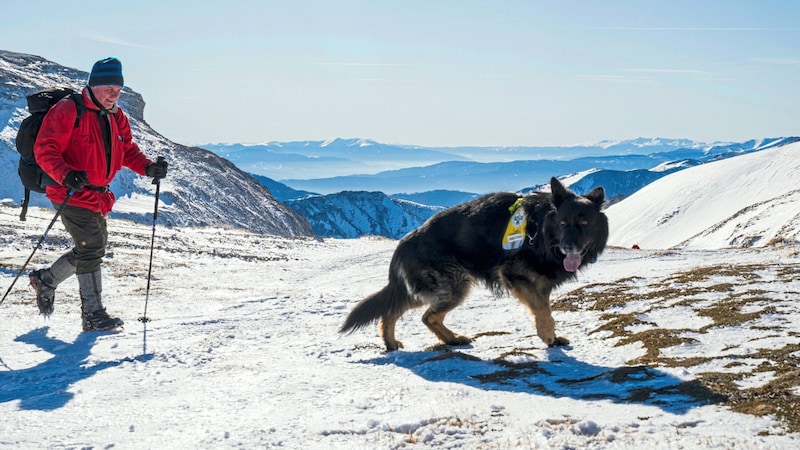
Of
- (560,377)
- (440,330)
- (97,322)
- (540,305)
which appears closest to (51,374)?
(97,322)

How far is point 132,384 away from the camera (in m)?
6.60

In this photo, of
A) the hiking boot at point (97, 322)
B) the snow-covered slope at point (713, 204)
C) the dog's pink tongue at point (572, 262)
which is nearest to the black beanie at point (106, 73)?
the hiking boot at point (97, 322)

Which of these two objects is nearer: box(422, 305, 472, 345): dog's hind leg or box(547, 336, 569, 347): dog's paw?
box(547, 336, 569, 347): dog's paw

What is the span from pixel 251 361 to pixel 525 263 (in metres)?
3.67

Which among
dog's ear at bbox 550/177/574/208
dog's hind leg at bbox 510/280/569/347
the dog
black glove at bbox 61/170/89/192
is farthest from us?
black glove at bbox 61/170/89/192

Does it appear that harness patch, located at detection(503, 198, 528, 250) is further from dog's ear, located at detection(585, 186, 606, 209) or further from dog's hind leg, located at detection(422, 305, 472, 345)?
dog's hind leg, located at detection(422, 305, 472, 345)

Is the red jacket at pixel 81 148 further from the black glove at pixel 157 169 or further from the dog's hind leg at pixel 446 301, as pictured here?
the dog's hind leg at pixel 446 301

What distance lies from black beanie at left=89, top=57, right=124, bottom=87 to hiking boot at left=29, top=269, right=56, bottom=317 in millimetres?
3197

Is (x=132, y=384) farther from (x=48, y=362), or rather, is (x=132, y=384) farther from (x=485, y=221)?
(x=485, y=221)

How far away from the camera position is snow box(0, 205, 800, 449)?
4570 mm

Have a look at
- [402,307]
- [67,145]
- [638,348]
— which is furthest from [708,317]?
[67,145]

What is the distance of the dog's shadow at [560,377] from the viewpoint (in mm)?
5031

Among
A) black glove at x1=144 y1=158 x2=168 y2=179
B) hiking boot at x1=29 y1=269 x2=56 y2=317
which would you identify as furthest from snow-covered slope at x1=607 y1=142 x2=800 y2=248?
hiking boot at x1=29 y1=269 x2=56 y2=317

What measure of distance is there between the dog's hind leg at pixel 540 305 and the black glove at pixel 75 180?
5.95m
